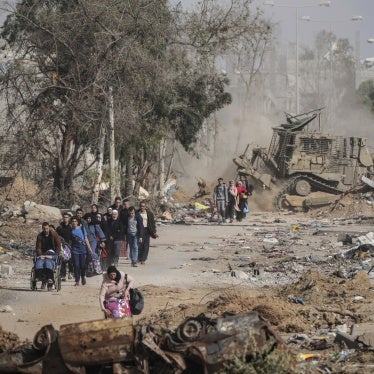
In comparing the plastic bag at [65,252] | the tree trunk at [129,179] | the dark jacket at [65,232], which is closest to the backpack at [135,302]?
the plastic bag at [65,252]

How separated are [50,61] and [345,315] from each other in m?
17.1

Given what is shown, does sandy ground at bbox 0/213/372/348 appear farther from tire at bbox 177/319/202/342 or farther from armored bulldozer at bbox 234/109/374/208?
armored bulldozer at bbox 234/109/374/208

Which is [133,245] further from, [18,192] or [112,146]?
[18,192]

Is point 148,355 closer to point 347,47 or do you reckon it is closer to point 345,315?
point 345,315

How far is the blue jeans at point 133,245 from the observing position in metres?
21.3

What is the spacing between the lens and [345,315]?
14281mm

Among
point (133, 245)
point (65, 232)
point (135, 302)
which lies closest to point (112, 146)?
point (133, 245)

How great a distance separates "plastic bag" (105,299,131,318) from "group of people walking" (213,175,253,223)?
19263mm

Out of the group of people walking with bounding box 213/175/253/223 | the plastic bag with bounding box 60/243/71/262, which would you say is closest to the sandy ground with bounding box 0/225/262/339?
the plastic bag with bounding box 60/243/71/262

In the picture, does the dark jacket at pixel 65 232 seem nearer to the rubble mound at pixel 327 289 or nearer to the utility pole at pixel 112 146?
the rubble mound at pixel 327 289

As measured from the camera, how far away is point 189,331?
9.36 metres

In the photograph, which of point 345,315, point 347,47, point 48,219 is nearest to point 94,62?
point 48,219

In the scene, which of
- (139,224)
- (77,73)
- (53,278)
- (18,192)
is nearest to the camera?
(53,278)

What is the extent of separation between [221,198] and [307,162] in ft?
37.9
